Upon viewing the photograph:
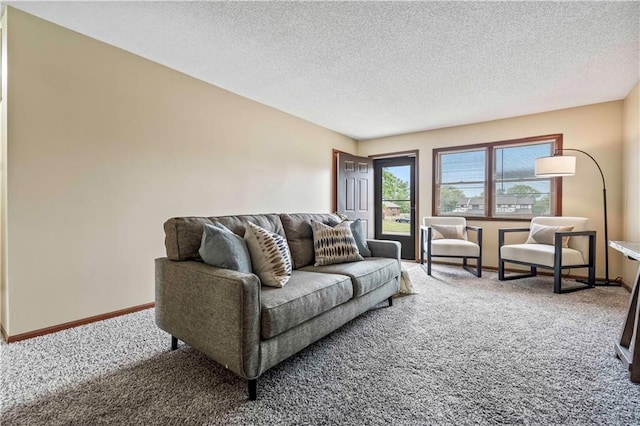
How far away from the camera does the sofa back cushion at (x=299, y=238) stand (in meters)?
2.47

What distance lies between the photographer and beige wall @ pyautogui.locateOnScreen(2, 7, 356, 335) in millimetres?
2061

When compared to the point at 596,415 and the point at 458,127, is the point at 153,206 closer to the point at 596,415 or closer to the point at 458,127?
the point at 596,415

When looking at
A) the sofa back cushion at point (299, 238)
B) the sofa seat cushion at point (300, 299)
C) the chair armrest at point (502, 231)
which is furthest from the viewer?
the chair armrest at point (502, 231)

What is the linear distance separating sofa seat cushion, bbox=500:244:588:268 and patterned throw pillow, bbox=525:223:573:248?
92mm

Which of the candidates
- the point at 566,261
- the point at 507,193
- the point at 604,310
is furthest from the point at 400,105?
the point at 604,310

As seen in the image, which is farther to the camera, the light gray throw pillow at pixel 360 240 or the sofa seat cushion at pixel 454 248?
the sofa seat cushion at pixel 454 248

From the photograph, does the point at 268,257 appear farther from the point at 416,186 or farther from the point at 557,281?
the point at 416,186

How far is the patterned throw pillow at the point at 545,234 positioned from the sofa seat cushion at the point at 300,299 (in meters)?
3.06

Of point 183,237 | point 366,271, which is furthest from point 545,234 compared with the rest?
point 183,237

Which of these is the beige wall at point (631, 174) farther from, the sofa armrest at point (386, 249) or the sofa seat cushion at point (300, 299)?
the sofa seat cushion at point (300, 299)

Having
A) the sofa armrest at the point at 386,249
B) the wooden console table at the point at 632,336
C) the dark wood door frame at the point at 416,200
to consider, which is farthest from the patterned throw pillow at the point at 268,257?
the dark wood door frame at the point at 416,200

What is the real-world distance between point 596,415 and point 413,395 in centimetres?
80

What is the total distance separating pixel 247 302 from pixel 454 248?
10.9ft

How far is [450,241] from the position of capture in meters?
4.09
